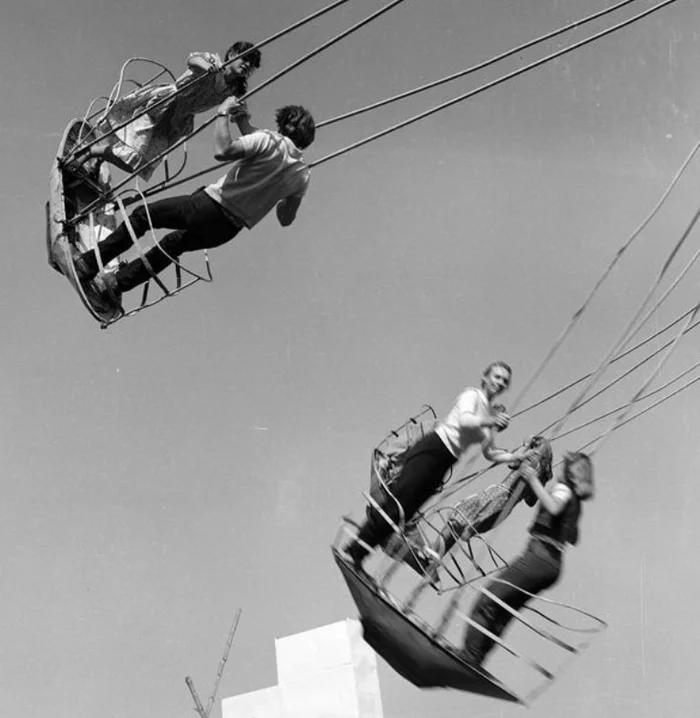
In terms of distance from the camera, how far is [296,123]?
35.7 ft

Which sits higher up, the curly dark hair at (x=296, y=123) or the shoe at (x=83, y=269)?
the curly dark hair at (x=296, y=123)

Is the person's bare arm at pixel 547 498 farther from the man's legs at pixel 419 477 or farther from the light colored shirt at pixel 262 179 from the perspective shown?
the light colored shirt at pixel 262 179

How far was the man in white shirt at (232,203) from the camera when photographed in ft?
35.4

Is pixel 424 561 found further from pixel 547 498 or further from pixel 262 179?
pixel 262 179

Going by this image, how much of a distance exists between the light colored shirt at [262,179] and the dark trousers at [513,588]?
11.1 feet

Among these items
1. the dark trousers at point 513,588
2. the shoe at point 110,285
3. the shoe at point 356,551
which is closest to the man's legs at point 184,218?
the shoe at point 110,285

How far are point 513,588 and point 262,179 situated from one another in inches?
145

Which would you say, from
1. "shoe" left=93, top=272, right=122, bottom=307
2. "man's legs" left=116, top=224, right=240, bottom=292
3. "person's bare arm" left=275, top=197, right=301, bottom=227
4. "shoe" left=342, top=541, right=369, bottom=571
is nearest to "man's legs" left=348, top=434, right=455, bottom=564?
"shoe" left=342, top=541, right=369, bottom=571

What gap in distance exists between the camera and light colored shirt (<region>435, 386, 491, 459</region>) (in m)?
10.5

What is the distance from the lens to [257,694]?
34812 millimetres

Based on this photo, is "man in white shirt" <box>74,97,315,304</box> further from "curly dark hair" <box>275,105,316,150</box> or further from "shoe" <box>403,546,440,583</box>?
"shoe" <box>403,546,440,583</box>

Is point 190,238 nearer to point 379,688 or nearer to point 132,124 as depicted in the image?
point 132,124

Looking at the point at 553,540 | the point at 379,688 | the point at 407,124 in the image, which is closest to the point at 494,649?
the point at 553,540

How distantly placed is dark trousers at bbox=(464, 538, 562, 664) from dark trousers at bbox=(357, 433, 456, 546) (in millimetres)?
899
